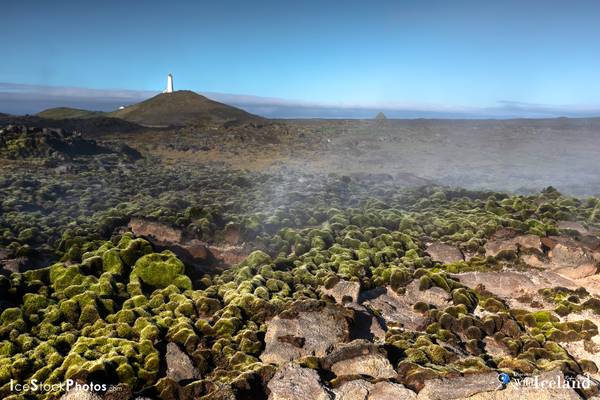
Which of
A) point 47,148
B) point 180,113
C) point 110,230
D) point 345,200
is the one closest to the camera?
point 110,230

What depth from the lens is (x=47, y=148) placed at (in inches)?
2015

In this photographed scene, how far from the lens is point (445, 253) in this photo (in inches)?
819

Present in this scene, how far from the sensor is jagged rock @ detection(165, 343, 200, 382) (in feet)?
37.9

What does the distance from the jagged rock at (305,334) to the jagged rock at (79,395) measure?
13.9ft

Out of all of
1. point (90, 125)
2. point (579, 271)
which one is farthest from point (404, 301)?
point (90, 125)

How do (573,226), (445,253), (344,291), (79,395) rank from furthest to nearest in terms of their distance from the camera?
(573,226) < (445,253) < (344,291) < (79,395)

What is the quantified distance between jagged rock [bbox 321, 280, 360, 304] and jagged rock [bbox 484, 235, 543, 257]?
7.81 metres

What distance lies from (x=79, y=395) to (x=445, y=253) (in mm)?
15719

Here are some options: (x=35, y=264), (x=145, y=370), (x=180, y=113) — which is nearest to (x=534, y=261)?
(x=145, y=370)

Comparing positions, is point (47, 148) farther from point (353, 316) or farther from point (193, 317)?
point (353, 316)

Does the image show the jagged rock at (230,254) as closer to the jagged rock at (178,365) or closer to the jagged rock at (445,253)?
the jagged rock at (445,253)

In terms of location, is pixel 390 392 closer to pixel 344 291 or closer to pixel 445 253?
pixel 344 291

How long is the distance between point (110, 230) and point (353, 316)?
13943 millimetres

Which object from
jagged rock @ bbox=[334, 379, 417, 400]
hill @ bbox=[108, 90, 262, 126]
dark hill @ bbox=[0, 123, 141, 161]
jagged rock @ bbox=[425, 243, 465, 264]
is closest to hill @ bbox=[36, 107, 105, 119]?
hill @ bbox=[108, 90, 262, 126]
